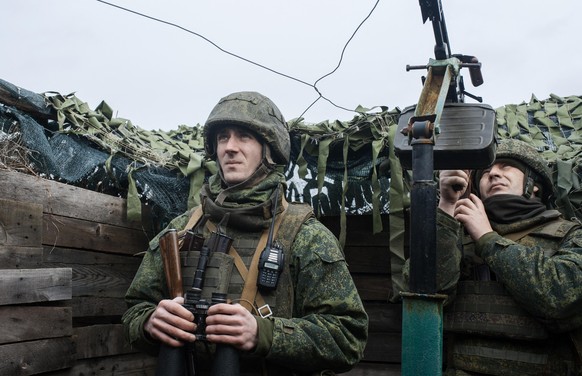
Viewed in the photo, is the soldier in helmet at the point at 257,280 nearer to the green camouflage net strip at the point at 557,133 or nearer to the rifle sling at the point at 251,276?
the rifle sling at the point at 251,276

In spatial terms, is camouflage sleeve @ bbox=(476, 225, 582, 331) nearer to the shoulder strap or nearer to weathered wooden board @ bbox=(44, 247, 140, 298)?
the shoulder strap

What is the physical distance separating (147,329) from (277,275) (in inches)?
26.7

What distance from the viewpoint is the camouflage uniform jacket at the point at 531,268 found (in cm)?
343

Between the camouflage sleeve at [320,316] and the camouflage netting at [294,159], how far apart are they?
4.99ft

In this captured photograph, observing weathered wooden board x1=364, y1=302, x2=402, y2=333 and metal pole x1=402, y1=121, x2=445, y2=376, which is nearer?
metal pole x1=402, y1=121, x2=445, y2=376

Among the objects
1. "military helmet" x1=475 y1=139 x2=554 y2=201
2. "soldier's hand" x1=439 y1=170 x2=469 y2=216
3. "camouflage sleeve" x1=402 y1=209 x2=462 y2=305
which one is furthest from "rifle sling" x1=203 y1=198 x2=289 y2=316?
"military helmet" x1=475 y1=139 x2=554 y2=201

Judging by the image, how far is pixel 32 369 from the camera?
3.61 metres

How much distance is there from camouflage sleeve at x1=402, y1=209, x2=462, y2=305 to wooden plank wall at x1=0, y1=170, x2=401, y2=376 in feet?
4.67

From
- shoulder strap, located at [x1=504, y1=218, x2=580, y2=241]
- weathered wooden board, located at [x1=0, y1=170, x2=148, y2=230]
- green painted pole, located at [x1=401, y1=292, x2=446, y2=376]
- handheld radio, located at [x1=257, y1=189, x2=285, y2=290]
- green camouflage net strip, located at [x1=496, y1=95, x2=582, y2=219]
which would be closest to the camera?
green painted pole, located at [x1=401, y1=292, x2=446, y2=376]

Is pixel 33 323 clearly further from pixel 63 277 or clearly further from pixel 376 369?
pixel 376 369

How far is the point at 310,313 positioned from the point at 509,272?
1.15m

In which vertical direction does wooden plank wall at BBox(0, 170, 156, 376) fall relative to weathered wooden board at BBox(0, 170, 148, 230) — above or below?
below

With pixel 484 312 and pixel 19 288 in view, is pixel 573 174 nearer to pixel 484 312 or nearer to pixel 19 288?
pixel 484 312

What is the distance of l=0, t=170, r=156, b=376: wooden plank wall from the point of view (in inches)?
141
